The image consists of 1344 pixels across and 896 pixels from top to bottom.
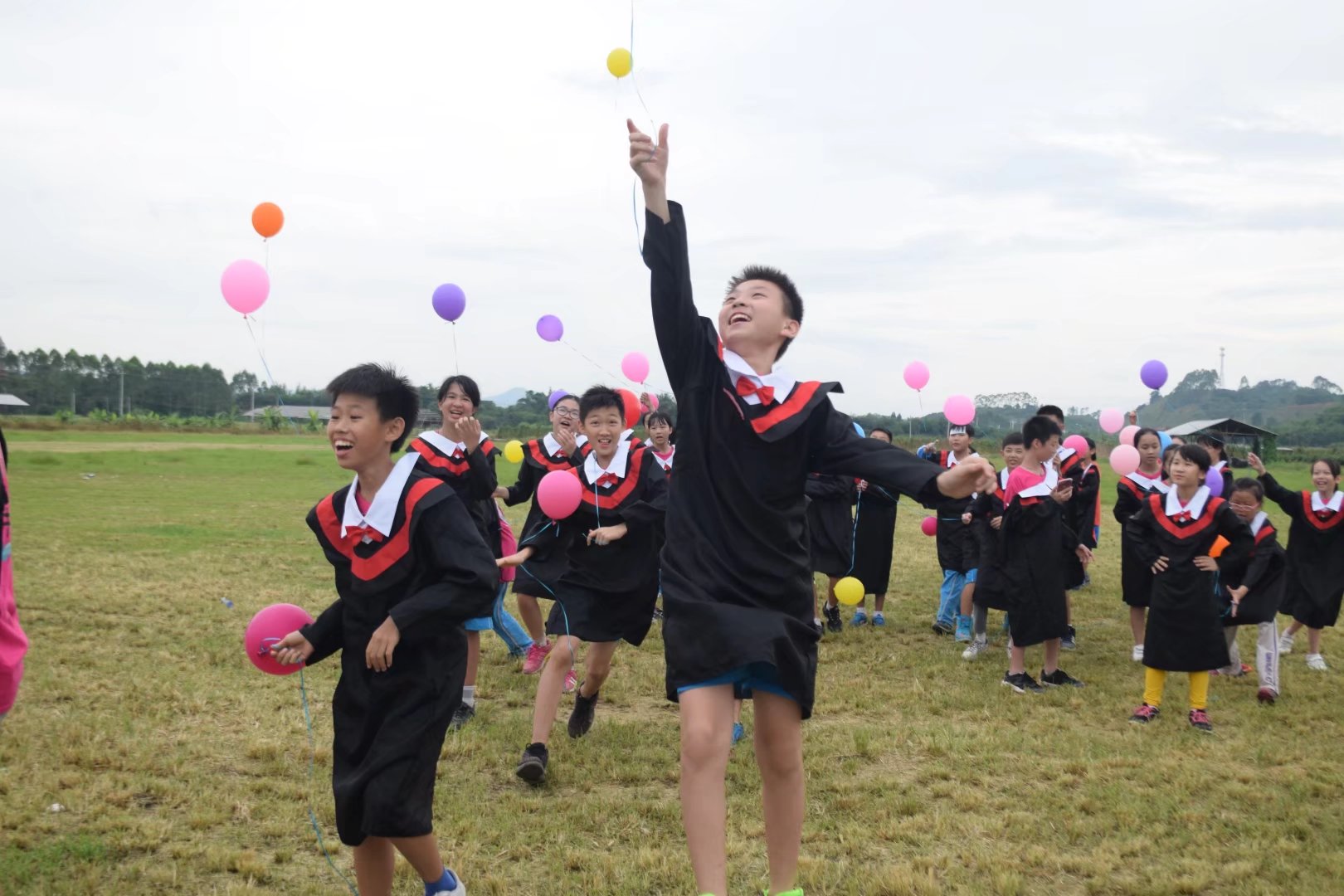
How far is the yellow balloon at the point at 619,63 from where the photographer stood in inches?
187

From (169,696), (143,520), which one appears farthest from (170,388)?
(169,696)

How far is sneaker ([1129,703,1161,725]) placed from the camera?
617 cm

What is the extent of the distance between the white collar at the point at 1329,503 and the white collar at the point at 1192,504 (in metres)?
2.35

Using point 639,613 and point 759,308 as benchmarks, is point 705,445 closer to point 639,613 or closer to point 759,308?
point 759,308

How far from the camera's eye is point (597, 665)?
17.5 ft

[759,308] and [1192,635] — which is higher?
[759,308]

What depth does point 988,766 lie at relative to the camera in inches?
205

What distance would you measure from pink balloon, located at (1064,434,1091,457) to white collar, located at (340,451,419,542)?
24.3ft

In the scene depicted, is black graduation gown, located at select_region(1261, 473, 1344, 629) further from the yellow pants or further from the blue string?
the blue string

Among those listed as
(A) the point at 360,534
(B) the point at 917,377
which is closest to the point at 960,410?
(B) the point at 917,377

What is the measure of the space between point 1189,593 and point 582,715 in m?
3.79

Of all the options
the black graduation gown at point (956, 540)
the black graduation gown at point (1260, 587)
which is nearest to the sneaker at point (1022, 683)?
the black graduation gown at point (1260, 587)

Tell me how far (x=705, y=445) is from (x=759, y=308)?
1.56ft

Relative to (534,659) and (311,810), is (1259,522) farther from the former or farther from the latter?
(311,810)
